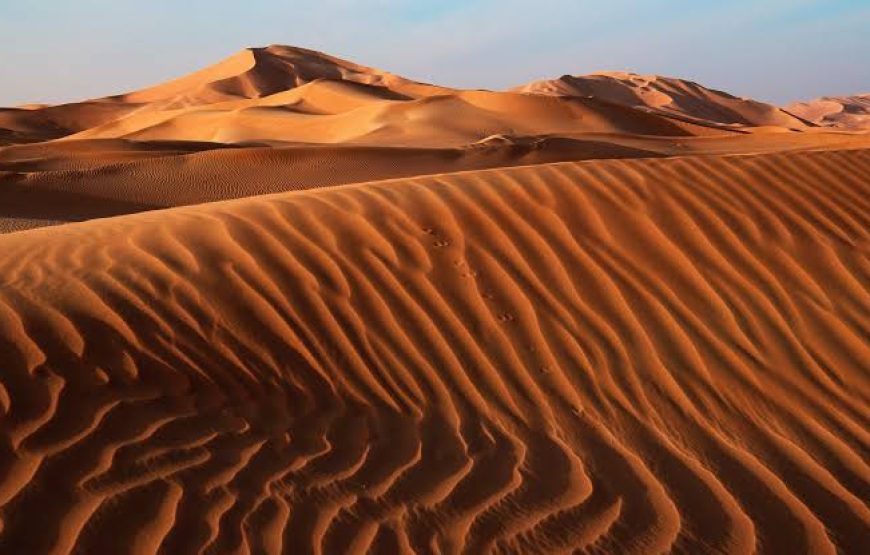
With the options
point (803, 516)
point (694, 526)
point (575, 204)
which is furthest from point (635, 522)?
point (575, 204)

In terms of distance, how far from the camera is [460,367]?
400 cm

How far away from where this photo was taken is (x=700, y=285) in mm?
4719

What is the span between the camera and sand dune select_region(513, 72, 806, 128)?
50281 mm

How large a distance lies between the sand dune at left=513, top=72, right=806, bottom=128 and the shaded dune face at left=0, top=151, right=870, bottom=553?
4505cm

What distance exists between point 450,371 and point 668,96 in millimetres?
52365

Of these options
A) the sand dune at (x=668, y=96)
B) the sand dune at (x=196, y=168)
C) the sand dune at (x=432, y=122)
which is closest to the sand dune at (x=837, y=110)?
the sand dune at (x=668, y=96)

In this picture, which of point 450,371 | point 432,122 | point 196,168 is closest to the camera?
point 450,371

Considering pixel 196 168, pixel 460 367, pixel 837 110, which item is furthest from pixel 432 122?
pixel 837 110

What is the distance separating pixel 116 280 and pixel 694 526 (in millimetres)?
2802

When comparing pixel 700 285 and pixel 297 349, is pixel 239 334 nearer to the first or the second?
pixel 297 349

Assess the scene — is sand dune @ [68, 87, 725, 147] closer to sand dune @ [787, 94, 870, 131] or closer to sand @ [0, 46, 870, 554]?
sand @ [0, 46, 870, 554]

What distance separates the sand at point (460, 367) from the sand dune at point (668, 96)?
147 ft

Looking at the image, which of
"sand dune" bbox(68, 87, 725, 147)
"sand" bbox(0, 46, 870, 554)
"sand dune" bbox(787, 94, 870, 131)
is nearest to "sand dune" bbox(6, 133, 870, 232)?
"sand dune" bbox(68, 87, 725, 147)

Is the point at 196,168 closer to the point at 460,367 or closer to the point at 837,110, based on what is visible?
the point at 460,367
